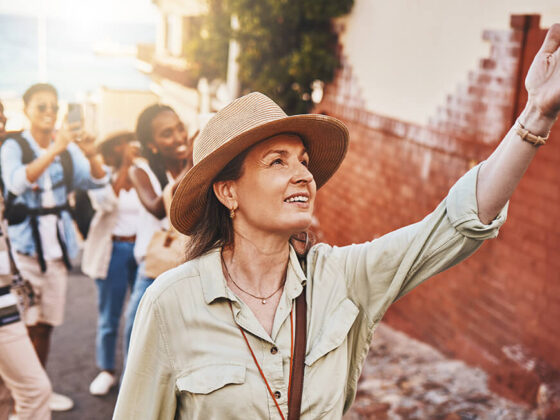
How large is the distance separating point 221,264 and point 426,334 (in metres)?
4.38

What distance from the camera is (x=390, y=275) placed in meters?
2.24

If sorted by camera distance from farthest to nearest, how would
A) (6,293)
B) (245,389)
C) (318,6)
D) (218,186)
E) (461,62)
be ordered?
(318,6) < (461,62) < (6,293) < (218,186) < (245,389)

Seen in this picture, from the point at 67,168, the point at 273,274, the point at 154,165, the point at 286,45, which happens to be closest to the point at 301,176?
the point at 273,274

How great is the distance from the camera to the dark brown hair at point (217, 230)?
7.95 ft

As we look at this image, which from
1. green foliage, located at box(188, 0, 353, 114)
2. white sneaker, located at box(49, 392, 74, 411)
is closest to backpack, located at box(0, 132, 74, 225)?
white sneaker, located at box(49, 392, 74, 411)

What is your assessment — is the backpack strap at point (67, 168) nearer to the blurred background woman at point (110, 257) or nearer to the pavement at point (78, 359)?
the blurred background woman at point (110, 257)

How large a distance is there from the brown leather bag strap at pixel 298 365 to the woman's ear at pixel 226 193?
431mm

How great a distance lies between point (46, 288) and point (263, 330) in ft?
10.5

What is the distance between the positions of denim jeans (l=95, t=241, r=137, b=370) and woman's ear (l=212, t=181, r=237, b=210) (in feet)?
11.2

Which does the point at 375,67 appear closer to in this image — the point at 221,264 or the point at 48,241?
the point at 48,241

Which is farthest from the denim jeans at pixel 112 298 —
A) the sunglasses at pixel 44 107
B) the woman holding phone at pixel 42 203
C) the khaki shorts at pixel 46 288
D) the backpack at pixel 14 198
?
the sunglasses at pixel 44 107

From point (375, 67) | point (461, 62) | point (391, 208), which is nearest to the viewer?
point (461, 62)

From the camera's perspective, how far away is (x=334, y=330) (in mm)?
2217

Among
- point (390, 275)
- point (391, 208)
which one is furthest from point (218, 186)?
point (391, 208)
